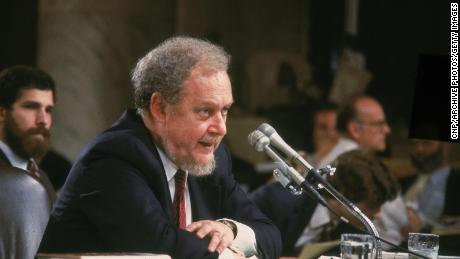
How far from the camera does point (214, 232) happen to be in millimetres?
3498

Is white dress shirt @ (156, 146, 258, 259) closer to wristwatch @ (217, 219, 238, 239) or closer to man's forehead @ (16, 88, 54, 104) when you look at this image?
wristwatch @ (217, 219, 238, 239)

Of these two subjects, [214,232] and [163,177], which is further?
[163,177]

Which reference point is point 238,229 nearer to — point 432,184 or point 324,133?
point 432,184

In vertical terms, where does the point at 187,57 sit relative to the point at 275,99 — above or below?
above

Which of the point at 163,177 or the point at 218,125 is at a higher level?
the point at 218,125

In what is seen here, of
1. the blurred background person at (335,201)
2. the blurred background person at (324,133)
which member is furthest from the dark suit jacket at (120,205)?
the blurred background person at (324,133)

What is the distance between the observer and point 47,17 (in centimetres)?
819

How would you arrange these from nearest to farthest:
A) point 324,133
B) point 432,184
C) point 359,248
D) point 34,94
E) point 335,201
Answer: point 359,248
point 335,201
point 34,94
point 432,184
point 324,133

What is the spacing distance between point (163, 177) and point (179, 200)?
0.15 meters

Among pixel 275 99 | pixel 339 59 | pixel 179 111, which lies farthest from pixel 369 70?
pixel 179 111

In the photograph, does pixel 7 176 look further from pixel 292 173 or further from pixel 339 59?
pixel 339 59

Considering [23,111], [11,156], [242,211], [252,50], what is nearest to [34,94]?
[23,111]

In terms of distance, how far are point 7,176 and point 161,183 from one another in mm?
583

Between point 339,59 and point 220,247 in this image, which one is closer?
point 220,247
